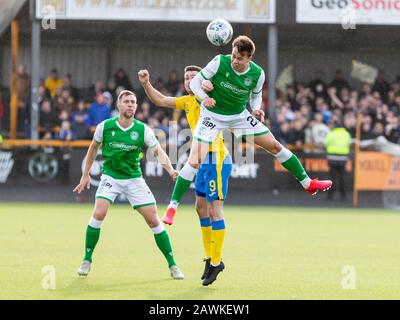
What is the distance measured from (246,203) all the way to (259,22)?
5457 millimetres

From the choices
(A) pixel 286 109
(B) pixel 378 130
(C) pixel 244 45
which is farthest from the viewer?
(A) pixel 286 109

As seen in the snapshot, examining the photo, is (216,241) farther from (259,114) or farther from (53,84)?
(53,84)

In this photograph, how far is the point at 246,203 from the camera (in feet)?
81.0

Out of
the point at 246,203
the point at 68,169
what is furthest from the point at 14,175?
the point at 246,203

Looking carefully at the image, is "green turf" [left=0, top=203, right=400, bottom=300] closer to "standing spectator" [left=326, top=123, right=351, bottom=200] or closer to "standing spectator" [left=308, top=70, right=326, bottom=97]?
"standing spectator" [left=326, top=123, right=351, bottom=200]

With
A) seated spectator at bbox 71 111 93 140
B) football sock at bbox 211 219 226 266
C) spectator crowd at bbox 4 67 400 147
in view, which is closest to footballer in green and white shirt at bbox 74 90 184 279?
football sock at bbox 211 219 226 266

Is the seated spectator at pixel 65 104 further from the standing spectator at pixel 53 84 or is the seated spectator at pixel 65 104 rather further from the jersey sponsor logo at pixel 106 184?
the jersey sponsor logo at pixel 106 184

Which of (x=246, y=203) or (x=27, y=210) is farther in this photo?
(x=246, y=203)

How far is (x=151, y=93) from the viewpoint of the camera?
11.7 m

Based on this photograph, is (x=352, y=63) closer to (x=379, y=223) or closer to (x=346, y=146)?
(x=346, y=146)

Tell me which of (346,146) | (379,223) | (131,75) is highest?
(131,75)

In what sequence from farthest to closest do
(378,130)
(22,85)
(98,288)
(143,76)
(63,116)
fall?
(22,85)
(63,116)
(378,130)
(143,76)
(98,288)

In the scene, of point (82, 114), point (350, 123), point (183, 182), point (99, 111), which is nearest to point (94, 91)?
point (82, 114)

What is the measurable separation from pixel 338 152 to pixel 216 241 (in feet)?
45.9
